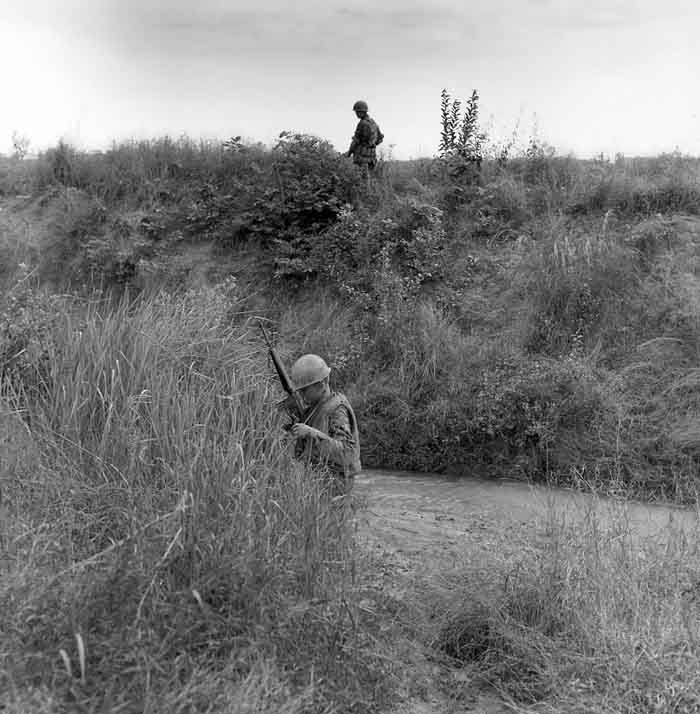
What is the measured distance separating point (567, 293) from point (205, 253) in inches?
268

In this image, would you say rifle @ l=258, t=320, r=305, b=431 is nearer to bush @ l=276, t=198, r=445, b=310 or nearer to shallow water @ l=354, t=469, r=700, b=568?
shallow water @ l=354, t=469, r=700, b=568

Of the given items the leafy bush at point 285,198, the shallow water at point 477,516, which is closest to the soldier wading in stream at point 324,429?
the shallow water at point 477,516

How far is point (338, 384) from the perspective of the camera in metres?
11.8

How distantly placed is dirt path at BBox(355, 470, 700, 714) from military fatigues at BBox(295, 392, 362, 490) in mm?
819

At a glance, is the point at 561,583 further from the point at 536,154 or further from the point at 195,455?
the point at 536,154

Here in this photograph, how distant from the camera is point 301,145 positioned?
15086 mm

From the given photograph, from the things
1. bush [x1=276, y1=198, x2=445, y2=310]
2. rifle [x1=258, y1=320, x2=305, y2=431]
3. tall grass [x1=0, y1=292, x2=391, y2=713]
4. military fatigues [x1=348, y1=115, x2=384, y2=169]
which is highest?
military fatigues [x1=348, y1=115, x2=384, y2=169]

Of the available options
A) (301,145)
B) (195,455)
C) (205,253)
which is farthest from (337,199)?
(195,455)

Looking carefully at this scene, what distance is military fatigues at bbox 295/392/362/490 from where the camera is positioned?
570cm

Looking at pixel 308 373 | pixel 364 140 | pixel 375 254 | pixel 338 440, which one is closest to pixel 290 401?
pixel 308 373

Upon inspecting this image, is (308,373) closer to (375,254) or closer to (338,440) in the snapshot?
(338,440)

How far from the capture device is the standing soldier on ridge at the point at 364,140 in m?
14.8

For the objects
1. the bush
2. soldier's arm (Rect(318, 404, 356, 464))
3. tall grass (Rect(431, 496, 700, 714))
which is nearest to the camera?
tall grass (Rect(431, 496, 700, 714))

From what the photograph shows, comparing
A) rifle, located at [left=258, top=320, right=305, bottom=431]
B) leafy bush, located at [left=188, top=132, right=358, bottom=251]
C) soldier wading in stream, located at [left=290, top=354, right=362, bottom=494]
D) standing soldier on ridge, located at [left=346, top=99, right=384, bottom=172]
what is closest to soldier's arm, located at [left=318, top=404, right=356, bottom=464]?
soldier wading in stream, located at [left=290, top=354, right=362, bottom=494]
